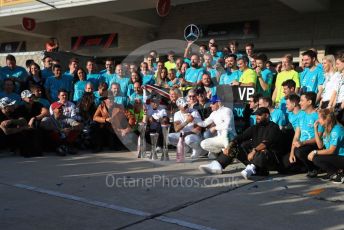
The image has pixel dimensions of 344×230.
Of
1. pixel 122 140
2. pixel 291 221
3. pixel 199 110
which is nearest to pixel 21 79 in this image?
pixel 122 140

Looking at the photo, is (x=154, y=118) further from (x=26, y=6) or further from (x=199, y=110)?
(x=26, y=6)

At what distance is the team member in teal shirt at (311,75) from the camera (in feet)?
24.7

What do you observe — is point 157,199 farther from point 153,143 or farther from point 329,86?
point 329,86

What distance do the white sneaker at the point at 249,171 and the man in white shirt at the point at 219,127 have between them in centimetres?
107

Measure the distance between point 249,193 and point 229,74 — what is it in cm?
400

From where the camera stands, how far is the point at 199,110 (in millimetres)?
8539

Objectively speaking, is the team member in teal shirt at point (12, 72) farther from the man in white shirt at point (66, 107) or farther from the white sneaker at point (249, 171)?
the white sneaker at point (249, 171)

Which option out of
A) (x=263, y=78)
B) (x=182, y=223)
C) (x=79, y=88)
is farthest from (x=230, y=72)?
(x=182, y=223)

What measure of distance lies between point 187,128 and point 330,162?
9.79 feet

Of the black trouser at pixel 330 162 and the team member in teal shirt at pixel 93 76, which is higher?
the team member in teal shirt at pixel 93 76

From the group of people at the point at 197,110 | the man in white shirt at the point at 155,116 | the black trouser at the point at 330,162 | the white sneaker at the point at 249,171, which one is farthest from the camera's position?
the man in white shirt at the point at 155,116

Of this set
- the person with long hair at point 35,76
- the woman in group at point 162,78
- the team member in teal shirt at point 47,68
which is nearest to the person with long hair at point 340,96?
the woman in group at point 162,78

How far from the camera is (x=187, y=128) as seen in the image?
8125 millimetres

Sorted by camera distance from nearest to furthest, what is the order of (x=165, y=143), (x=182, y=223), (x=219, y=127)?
1. (x=182, y=223)
2. (x=219, y=127)
3. (x=165, y=143)
